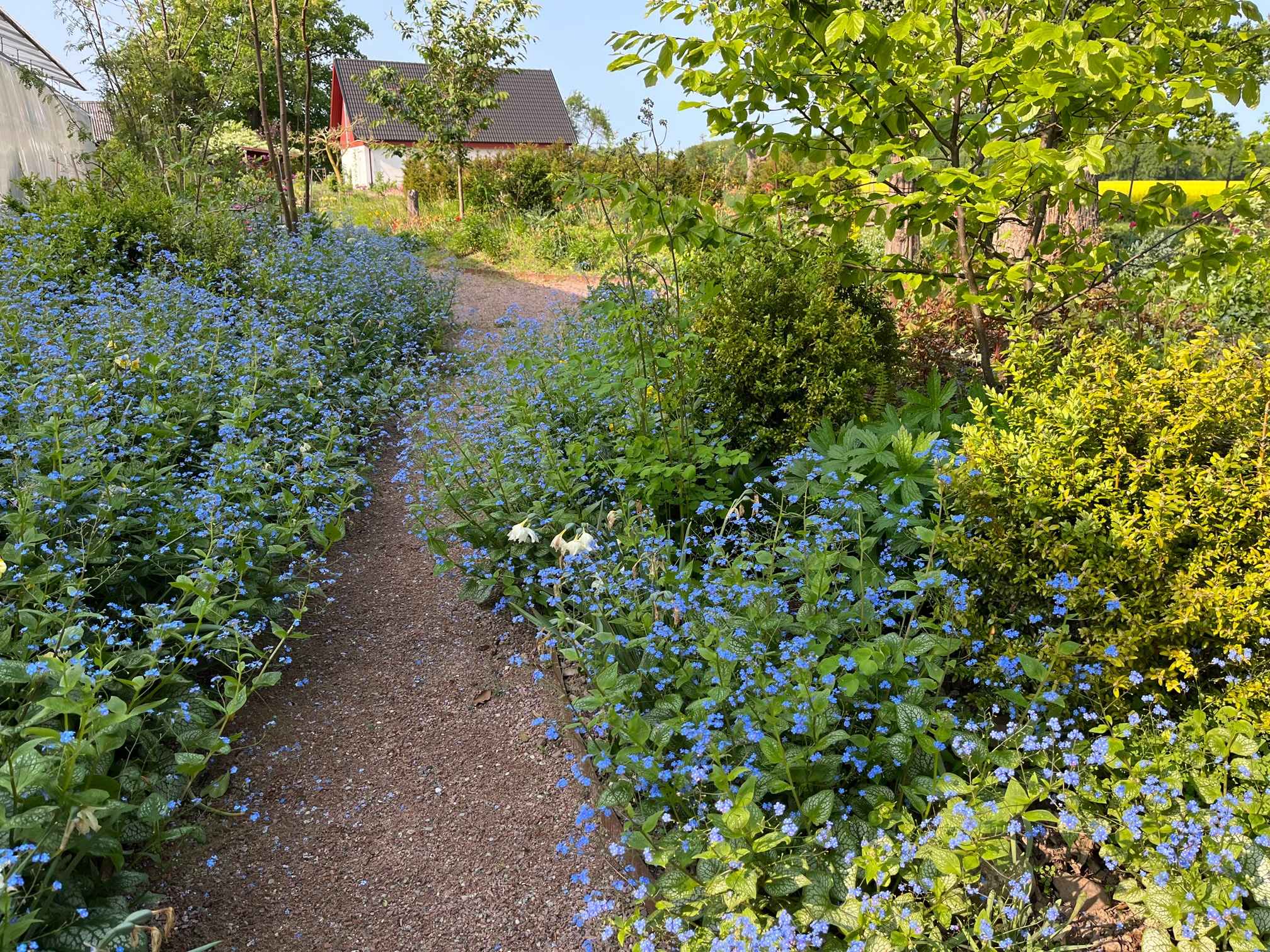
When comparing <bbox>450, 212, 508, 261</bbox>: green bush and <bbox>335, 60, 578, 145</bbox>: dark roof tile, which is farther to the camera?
<bbox>335, 60, 578, 145</bbox>: dark roof tile

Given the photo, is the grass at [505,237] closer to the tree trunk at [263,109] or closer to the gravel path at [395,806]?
the tree trunk at [263,109]

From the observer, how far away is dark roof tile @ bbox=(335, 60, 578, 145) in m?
38.4

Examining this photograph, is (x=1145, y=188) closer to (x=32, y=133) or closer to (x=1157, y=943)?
(x=1157, y=943)

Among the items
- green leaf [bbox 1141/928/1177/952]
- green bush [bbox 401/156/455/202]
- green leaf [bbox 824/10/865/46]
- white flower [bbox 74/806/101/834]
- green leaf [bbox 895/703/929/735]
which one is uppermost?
green leaf [bbox 824/10/865/46]

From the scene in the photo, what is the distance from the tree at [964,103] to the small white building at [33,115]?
9.94 m

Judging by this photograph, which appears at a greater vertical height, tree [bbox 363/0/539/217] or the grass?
tree [bbox 363/0/539/217]

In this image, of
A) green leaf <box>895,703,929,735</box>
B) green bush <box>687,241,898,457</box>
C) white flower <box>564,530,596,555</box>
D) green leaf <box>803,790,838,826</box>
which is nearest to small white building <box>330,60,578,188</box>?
green bush <box>687,241,898,457</box>

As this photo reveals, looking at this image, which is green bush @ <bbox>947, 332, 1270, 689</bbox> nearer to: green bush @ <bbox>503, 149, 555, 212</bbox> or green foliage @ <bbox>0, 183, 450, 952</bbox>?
green foliage @ <bbox>0, 183, 450, 952</bbox>

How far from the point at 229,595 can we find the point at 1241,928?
3260mm

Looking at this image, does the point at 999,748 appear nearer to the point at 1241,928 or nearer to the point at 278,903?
the point at 1241,928

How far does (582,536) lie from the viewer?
2898mm

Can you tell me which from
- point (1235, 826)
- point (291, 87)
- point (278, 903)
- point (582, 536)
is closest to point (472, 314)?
point (582, 536)

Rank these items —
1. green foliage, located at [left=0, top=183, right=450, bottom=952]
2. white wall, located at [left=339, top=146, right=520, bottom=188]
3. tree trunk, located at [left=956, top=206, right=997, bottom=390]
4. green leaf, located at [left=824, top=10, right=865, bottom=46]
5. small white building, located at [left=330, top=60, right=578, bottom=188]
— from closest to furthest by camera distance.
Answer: green foliage, located at [left=0, top=183, right=450, bottom=952] < green leaf, located at [left=824, top=10, right=865, bottom=46] < tree trunk, located at [left=956, top=206, right=997, bottom=390] < white wall, located at [left=339, top=146, right=520, bottom=188] < small white building, located at [left=330, top=60, right=578, bottom=188]

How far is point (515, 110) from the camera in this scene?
40438 mm
